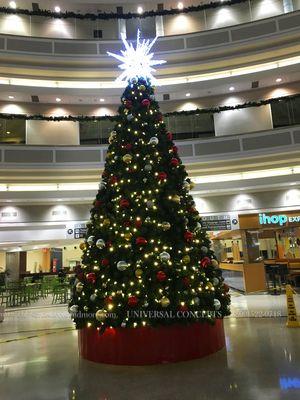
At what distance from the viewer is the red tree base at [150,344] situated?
484 centimetres

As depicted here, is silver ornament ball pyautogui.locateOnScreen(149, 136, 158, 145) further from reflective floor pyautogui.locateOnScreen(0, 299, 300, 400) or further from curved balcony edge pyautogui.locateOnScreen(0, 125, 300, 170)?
curved balcony edge pyautogui.locateOnScreen(0, 125, 300, 170)

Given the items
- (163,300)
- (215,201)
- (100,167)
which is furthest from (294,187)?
(163,300)

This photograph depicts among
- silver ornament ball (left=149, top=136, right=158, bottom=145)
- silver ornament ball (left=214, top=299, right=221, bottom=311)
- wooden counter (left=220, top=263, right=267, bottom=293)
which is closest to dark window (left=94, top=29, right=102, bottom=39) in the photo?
wooden counter (left=220, top=263, right=267, bottom=293)

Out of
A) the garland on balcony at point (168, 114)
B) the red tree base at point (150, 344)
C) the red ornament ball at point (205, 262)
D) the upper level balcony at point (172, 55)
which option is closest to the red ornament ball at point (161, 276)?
the red tree base at point (150, 344)

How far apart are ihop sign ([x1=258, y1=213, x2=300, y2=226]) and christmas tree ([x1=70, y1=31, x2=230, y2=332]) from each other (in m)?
7.96

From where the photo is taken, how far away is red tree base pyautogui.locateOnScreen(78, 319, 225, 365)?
4.84m

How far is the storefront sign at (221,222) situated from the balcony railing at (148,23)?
950 centimetres

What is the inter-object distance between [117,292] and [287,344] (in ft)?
9.20

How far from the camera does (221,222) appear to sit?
14836mm

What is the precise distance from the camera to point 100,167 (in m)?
14.6

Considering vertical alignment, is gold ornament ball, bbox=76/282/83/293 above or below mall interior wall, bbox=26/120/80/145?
below

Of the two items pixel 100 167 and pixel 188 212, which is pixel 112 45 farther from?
pixel 188 212

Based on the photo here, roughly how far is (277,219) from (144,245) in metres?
9.11

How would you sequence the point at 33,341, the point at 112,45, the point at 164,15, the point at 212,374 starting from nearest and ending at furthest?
the point at 212,374
the point at 33,341
the point at 112,45
the point at 164,15
